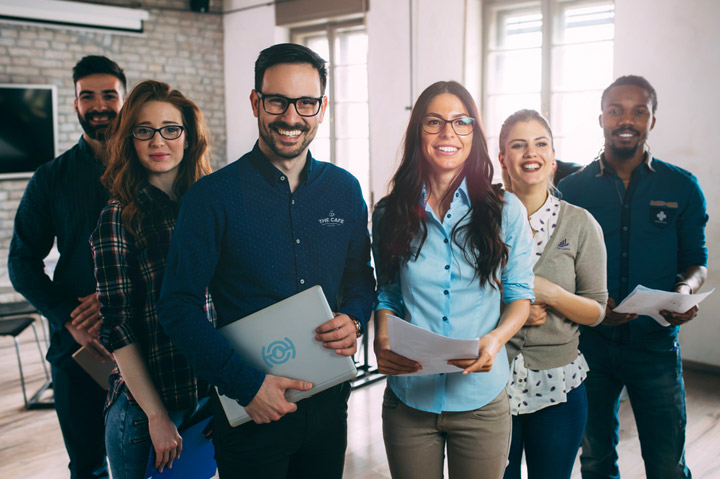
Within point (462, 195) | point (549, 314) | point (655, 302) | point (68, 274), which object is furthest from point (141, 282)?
point (655, 302)

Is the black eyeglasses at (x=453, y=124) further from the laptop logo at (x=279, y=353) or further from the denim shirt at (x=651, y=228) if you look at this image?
the denim shirt at (x=651, y=228)

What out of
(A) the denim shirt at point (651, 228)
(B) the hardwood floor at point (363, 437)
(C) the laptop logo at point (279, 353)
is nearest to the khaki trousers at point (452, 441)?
(C) the laptop logo at point (279, 353)

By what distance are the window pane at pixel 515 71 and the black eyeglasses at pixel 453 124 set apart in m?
3.76

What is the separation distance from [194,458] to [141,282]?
0.52 meters

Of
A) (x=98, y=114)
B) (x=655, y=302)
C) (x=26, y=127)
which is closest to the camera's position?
(x=655, y=302)

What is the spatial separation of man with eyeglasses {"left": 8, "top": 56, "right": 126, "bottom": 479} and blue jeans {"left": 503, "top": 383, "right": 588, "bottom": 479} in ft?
4.65

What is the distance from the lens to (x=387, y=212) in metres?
1.60

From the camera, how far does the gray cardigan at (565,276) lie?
5.60ft

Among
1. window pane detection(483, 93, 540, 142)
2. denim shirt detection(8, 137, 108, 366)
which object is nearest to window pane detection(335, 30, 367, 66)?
window pane detection(483, 93, 540, 142)

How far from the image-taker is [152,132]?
165 cm

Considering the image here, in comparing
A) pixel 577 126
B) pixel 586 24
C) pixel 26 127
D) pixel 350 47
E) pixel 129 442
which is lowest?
pixel 129 442

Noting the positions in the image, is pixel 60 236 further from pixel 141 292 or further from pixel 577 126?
pixel 577 126

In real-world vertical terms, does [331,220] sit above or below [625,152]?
below

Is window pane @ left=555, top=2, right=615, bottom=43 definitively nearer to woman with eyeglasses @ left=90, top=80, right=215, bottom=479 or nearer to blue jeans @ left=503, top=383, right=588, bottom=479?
blue jeans @ left=503, top=383, right=588, bottom=479
